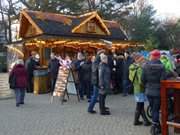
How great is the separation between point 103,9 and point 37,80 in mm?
32020

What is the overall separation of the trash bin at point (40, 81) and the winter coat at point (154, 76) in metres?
11.0

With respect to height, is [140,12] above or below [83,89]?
above

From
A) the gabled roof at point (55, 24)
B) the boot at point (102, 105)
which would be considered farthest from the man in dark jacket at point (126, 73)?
the gabled roof at point (55, 24)

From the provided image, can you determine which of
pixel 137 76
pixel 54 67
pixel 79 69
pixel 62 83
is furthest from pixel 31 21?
pixel 137 76

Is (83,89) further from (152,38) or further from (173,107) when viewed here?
(152,38)

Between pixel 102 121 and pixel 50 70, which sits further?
pixel 50 70

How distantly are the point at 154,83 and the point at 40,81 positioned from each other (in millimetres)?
11214

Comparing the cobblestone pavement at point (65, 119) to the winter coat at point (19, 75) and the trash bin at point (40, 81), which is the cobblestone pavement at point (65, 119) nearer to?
the winter coat at point (19, 75)

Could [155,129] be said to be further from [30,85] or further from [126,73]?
[30,85]

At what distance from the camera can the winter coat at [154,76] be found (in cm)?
958

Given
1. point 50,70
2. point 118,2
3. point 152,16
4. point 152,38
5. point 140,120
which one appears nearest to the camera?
point 140,120

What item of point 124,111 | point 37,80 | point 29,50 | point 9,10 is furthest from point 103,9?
point 124,111

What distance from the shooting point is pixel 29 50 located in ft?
84.7

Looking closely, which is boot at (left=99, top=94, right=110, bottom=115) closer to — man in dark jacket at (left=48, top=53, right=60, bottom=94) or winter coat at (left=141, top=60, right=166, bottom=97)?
winter coat at (left=141, top=60, right=166, bottom=97)
